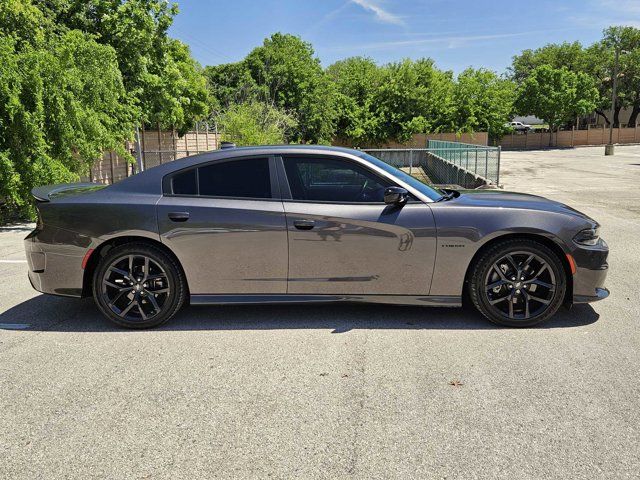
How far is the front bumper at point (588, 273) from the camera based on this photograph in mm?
4559

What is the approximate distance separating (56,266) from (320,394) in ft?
9.04

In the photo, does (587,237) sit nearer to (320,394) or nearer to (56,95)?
(320,394)

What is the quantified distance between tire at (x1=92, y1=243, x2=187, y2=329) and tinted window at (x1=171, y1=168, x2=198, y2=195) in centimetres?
55

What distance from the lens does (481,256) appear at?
4.57m

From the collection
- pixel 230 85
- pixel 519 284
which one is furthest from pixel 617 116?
pixel 519 284

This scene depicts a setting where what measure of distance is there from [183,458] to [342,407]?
991 mm

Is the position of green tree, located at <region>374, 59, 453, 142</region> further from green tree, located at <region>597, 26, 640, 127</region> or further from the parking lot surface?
the parking lot surface

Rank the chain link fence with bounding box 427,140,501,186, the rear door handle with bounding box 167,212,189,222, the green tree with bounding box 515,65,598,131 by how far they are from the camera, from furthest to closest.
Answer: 1. the green tree with bounding box 515,65,598,131
2. the chain link fence with bounding box 427,140,501,186
3. the rear door handle with bounding box 167,212,189,222

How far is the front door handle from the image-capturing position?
15.0 ft

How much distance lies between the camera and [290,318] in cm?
499

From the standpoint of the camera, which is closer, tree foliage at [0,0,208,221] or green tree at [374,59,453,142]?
tree foliage at [0,0,208,221]

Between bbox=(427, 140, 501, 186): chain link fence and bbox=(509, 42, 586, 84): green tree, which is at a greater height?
bbox=(509, 42, 586, 84): green tree

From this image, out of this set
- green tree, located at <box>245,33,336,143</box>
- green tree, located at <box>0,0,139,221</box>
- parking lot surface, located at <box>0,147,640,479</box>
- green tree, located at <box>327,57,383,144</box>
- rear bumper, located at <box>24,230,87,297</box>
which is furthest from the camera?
green tree, located at <box>327,57,383,144</box>

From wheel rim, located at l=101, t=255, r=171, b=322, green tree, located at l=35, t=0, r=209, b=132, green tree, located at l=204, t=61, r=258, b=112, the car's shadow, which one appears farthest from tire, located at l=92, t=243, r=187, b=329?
green tree, located at l=204, t=61, r=258, b=112
